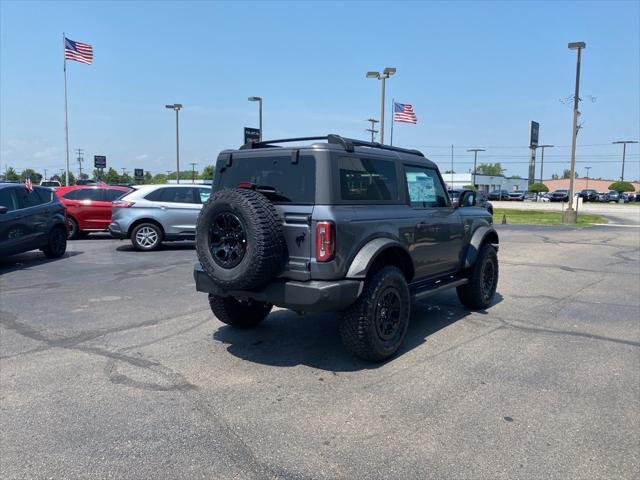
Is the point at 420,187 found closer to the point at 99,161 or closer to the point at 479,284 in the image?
the point at 479,284

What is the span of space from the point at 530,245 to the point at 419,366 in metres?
11.5

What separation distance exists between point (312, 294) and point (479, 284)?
3.29 metres

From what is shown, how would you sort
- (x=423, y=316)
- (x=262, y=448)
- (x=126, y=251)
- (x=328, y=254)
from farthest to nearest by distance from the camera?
(x=126, y=251)
(x=423, y=316)
(x=328, y=254)
(x=262, y=448)

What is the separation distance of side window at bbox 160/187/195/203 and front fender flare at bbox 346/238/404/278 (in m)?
9.05

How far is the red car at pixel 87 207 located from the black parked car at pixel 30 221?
329cm

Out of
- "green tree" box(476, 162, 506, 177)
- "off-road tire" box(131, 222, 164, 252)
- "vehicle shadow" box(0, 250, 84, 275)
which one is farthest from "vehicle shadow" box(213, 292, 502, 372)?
"green tree" box(476, 162, 506, 177)

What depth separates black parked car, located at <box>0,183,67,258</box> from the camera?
9688mm

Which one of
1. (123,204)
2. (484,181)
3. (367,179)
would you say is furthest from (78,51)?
(484,181)

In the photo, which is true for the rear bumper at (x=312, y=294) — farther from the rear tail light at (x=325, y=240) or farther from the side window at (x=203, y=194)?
the side window at (x=203, y=194)

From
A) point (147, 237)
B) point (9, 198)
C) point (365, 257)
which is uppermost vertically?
point (9, 198)

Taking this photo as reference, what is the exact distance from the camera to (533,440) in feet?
10.9

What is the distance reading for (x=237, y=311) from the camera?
5.60 metres

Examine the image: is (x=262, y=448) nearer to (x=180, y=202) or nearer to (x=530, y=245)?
(x=180, y=202)

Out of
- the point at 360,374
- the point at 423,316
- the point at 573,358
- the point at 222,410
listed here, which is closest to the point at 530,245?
the point at 423,316
